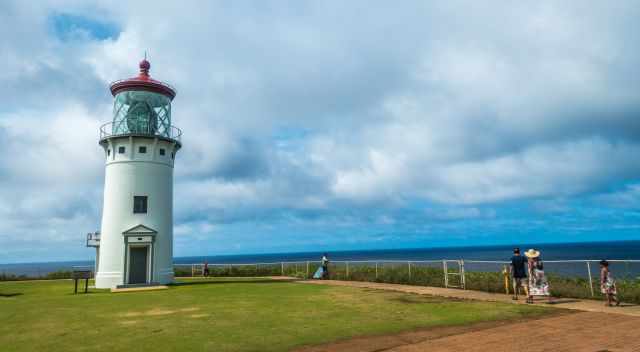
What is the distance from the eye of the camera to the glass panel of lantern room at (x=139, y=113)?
2545cm

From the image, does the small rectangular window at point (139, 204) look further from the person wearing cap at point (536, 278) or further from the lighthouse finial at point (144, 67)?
the person wearing cap at point (536, 278)

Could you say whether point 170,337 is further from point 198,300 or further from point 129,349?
point 198,300

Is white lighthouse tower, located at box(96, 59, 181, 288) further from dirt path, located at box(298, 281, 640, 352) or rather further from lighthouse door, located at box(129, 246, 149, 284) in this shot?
dirt path, located at box(298, 281, 640, 352)

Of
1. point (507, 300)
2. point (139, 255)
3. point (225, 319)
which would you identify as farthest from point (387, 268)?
point (139, 255)

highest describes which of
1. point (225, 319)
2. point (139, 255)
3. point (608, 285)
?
point (139, 255)

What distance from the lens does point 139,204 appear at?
24.8 metres

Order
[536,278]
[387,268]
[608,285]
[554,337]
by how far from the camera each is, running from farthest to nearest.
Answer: [387,268], [536,278], [608,285], [554,337]

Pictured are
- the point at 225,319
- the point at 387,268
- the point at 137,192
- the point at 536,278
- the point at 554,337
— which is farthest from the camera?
the point at 137,192

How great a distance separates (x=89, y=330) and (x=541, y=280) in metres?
12.3

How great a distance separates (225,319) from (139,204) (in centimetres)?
1515

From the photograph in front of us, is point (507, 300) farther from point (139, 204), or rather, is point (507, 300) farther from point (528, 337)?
point (139, 204)

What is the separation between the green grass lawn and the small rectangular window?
772 centimetres

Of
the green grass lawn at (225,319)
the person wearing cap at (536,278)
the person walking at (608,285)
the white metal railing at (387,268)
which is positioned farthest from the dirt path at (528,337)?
the white metal railing at (387,268)

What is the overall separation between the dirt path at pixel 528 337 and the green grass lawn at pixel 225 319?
0.69 metres
